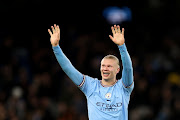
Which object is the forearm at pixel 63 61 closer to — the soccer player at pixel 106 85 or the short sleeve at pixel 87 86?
the soccer player at pixel 106 85

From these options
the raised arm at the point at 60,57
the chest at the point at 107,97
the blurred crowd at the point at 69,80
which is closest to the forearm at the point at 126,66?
the chest at the point at 107,97

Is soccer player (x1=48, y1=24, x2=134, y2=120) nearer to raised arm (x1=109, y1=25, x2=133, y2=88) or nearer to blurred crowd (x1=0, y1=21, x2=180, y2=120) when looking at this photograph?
raised arm (x1=109, y1=25, x2=133, y2=88)

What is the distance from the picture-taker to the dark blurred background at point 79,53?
12680 mm

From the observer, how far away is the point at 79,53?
47.1 feet

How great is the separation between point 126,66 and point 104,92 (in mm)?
634

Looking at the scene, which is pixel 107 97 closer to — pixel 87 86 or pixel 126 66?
pixel 87 86

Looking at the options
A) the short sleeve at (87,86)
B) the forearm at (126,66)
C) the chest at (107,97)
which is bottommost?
the chest at (107,97)

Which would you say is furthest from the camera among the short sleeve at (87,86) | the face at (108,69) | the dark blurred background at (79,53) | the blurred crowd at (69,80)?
the dark blurred background at (79,53)

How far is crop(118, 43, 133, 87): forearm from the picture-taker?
706cm

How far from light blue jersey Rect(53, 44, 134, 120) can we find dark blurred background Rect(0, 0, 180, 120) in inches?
189

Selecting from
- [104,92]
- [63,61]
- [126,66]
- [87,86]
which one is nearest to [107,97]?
[104,92]

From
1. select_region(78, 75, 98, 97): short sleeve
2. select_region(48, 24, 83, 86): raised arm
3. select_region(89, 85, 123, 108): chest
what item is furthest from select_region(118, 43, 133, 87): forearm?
select_region(48, 24, 83, 86): raised arm

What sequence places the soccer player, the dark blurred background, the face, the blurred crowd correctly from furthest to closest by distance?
the dark blurred background < the blurred crowd < the face < the soccer player

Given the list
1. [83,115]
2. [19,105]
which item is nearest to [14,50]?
[19,105]
